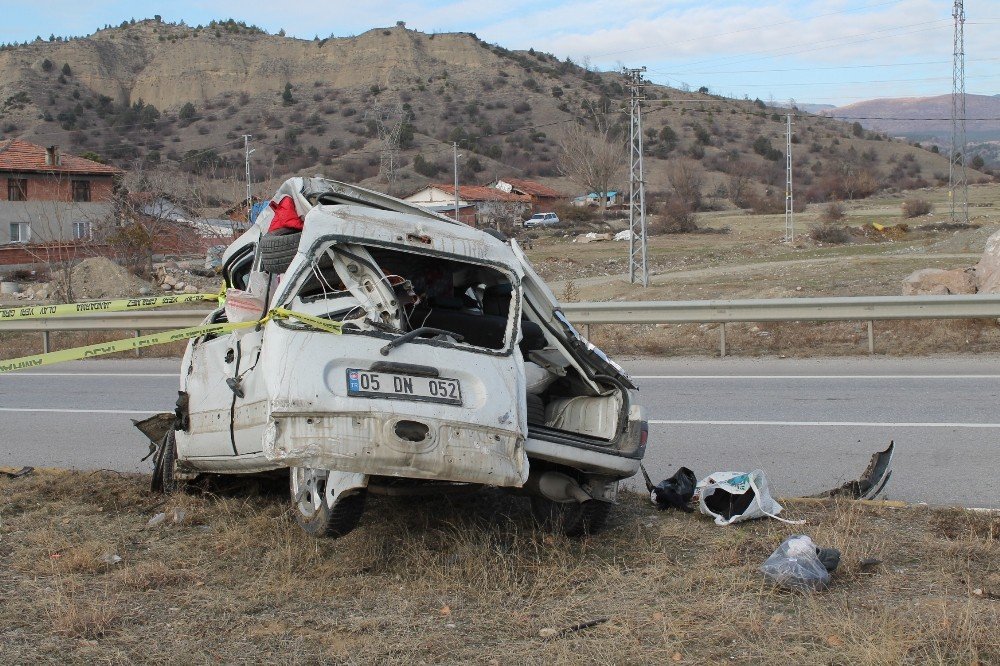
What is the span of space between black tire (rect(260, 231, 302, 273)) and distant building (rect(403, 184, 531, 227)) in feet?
172

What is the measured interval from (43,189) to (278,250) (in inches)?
2284

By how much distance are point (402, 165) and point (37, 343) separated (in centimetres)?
8146

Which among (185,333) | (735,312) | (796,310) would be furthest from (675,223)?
(185,333)

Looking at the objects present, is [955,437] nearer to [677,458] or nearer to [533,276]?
[677,458]

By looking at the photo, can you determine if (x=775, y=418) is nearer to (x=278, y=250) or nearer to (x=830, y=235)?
(x=278, y=250)

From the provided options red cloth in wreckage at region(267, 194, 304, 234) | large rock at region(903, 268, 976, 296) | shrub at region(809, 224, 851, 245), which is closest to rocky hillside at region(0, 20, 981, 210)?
shrub at region(809, 224, 851, 245)

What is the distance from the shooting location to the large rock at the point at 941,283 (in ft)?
58.2

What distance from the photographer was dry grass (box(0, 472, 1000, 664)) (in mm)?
4391

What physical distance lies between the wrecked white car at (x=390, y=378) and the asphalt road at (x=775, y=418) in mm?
1902

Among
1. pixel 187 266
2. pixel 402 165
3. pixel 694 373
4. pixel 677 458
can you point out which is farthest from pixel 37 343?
pixel 402 165

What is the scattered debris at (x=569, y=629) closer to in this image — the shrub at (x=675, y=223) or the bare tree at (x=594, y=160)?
the shrub at (x=675, y=223)

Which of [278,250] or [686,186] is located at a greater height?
[686,186]

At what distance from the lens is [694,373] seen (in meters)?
13.5

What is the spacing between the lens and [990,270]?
17406 mm
